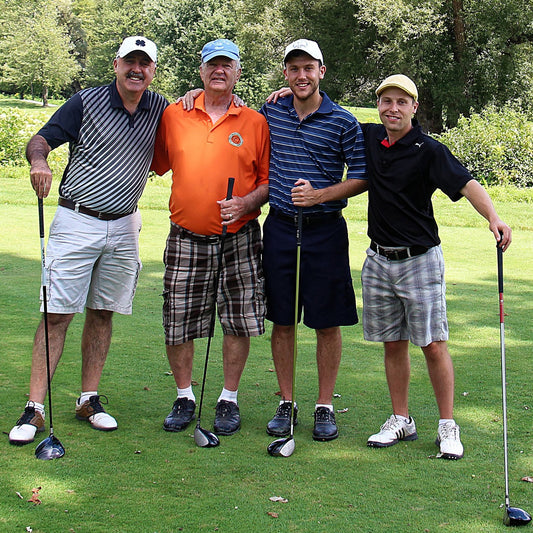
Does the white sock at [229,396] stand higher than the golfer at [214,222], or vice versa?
the golfer at [214,222]

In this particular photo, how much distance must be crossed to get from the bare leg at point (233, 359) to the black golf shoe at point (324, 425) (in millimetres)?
512

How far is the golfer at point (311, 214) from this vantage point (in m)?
4.05

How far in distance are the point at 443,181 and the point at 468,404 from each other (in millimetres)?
1548

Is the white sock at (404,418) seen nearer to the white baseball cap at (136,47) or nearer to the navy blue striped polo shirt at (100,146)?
the navy blue striped polo shirt at (100,146)

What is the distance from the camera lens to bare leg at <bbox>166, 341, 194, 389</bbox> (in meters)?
4.38

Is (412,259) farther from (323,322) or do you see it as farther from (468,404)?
(468,404)

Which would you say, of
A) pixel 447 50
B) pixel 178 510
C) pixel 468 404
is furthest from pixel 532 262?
pixel 447 50

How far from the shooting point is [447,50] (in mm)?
26172

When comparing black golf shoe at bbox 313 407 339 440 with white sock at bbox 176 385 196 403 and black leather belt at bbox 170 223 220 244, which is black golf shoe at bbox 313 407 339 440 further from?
black leather belt at bbox 170 223 220 244

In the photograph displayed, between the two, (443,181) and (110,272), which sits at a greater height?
(443,181)

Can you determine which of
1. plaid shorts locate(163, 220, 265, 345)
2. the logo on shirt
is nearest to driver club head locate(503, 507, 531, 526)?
plaid shorts locate(163, 220, 265, 345)

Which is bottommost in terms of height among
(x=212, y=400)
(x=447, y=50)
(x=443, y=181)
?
(x=212, y=400)

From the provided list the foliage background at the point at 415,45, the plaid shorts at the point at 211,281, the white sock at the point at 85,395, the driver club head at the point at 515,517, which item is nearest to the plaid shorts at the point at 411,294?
the plaid shorts at the point at 211,281

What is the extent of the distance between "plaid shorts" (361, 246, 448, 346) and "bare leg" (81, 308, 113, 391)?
156cm
